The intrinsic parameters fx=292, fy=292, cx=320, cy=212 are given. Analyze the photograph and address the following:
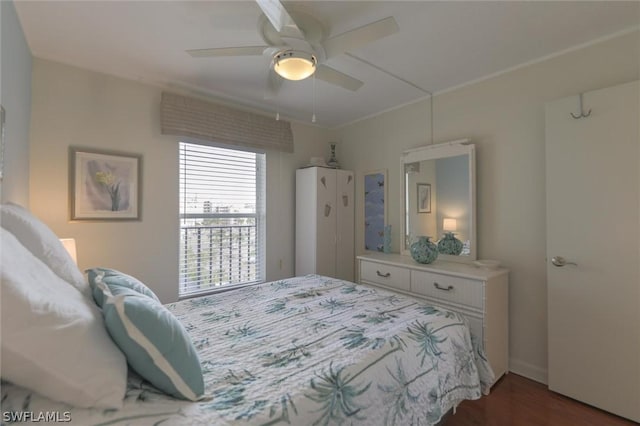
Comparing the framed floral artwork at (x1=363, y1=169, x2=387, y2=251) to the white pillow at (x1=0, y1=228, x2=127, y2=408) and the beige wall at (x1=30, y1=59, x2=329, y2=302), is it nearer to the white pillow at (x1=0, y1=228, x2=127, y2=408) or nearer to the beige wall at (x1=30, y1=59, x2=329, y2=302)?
the beige wall at (x1=30, y1=59, x2=329, y2=302)

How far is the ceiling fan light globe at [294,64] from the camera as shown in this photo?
161cm

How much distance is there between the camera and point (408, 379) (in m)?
1.24

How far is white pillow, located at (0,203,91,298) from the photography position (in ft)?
3.53

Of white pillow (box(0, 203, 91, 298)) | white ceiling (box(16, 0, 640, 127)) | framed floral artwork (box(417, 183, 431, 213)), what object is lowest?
white pillow (box(0, 203, 91, 298))

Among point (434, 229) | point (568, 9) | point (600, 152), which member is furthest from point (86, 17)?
point (600, 152)

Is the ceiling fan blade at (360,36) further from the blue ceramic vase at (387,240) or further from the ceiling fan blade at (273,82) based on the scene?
the blue ceramic vase at (387,240)

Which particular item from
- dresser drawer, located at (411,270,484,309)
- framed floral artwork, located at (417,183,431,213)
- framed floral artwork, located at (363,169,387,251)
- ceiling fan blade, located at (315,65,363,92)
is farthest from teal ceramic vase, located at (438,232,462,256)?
ceiling fan blade, located at (315,65,363,92)

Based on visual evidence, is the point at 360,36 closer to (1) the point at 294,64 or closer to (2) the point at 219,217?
(1) the point at 294,64

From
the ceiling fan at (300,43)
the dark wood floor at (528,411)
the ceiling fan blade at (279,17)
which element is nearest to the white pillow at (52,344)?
the ceiling fan blade at (279,17)

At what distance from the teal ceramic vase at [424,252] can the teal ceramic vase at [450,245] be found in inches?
7.1

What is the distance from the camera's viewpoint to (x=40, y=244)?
111 cm

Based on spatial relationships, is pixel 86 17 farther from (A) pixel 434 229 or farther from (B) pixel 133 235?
(A) pixel 434 229

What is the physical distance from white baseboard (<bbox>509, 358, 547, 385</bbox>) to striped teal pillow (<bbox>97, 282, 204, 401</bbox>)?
2502mm

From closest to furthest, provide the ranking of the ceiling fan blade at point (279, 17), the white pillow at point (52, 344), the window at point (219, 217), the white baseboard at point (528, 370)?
the white pillow at point (52, 344) → the ceiling fan blade at point (279, 17) → the white baseboard at point (528, 370) → the window at point (219, 217)
